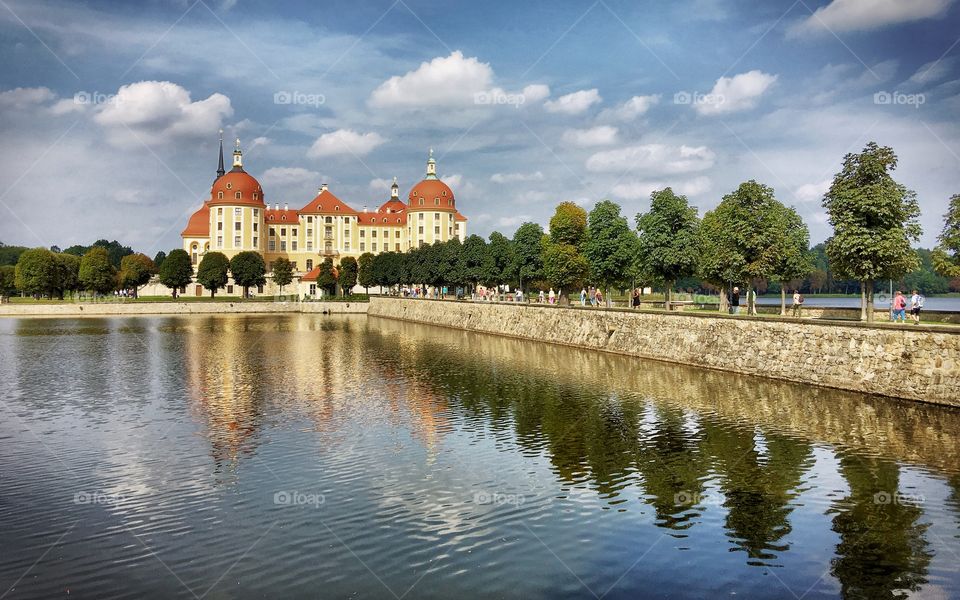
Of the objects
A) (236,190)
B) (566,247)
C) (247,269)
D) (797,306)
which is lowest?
(797,306)

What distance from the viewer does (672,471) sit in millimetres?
18719

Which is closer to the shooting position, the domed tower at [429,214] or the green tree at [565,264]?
the green tree at [565,264]

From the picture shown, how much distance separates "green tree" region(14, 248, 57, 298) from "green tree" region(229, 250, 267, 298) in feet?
100

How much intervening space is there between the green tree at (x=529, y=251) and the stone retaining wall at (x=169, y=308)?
44878 millimetres

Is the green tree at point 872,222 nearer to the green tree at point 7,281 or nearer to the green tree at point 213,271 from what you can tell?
the green tree at point 213,271

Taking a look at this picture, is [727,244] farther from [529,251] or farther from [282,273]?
[282,273]

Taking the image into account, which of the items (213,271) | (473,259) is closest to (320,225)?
(213,271)

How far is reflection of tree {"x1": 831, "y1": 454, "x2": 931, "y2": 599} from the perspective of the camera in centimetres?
1196

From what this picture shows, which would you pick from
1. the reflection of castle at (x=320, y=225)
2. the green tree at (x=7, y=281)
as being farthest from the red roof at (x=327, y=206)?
the green tree at (x=7, y=281)

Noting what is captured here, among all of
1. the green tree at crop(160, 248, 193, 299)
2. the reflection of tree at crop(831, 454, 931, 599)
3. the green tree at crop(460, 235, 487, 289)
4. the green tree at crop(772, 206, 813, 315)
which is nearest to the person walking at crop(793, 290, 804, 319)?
the green tree at crop(772, 206, 813, 315)

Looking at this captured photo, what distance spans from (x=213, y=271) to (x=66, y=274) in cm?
2595


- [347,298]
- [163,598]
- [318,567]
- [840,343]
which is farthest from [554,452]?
[347,298]

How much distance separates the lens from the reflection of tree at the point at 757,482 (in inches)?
550

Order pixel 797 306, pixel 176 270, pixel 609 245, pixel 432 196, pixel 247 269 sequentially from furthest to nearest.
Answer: pixel 432 196, pixel 247 269, pixel 176 270, pixel 609 245, pixel 797 306
